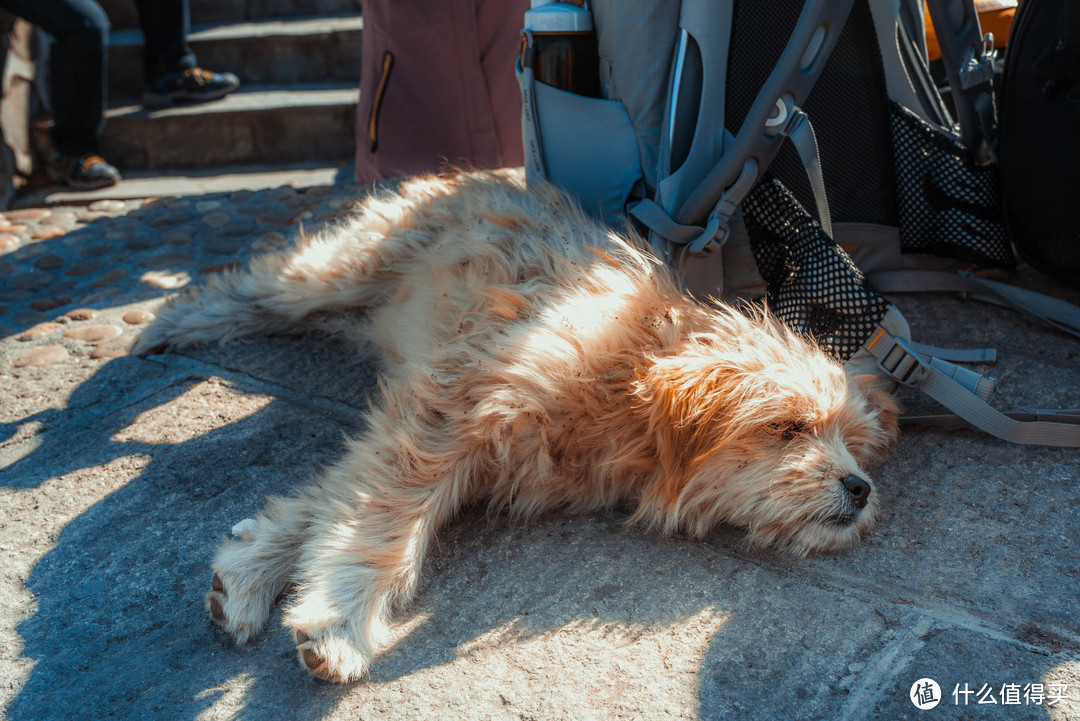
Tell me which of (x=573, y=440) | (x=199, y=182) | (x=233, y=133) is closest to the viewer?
(x=573, y=440)

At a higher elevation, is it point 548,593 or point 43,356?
point 548,593

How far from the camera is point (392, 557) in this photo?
2.07 metres

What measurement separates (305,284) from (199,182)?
3.03 metres

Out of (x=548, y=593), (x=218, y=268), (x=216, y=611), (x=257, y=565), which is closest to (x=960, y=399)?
(x=548, y=593)

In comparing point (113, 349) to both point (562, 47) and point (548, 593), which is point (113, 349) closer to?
point (562, 47)

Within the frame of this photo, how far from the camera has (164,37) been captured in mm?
6199

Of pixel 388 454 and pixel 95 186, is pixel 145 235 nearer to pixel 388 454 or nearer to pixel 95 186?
pixel 95 186

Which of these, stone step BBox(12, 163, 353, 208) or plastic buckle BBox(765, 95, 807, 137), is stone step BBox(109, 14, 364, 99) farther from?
plastic buckle BBox(765, 95, 807, 137)

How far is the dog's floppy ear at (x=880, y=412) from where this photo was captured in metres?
2.39

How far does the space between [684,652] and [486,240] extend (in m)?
1.50

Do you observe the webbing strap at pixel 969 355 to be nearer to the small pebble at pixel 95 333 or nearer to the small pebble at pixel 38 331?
the small pebble at pixel 95 333

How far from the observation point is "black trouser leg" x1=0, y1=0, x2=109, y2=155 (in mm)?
5324

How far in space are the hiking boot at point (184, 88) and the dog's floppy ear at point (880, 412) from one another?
5.70m

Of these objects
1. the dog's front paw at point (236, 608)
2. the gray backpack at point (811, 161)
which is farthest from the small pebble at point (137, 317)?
the dog's front paw at point (236, 608)
